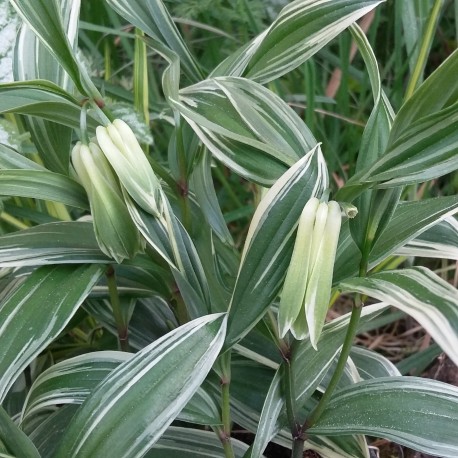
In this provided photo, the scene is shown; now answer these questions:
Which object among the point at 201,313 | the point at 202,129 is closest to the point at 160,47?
the point at 202,129

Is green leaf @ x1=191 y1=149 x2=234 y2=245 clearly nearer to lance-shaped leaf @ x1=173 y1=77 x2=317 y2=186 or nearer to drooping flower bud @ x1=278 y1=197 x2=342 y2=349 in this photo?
lance-shaped leaf @ x1=173 y1=77 x2=317 y2=186

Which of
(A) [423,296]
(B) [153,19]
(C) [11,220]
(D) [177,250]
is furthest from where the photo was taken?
(C) [11,220]

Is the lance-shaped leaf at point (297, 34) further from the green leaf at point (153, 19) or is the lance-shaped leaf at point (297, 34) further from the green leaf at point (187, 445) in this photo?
the green leaf at point (187, 445)

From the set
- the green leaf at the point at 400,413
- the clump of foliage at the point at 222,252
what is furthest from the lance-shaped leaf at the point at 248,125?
the green leaf at the point at 400,413

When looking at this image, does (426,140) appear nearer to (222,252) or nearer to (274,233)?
(274,233)

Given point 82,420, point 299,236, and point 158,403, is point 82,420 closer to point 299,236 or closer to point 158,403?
point 158,403

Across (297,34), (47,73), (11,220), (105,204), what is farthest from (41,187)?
(11,220)

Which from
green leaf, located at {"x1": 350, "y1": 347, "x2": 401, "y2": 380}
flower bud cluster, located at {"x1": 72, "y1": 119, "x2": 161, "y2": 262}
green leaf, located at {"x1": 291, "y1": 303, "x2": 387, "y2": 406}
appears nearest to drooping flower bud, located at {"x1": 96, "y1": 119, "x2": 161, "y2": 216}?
flower bud cluster, located at {"x1": 72, "y1": 119, "x2": 161, "y2": 262}
